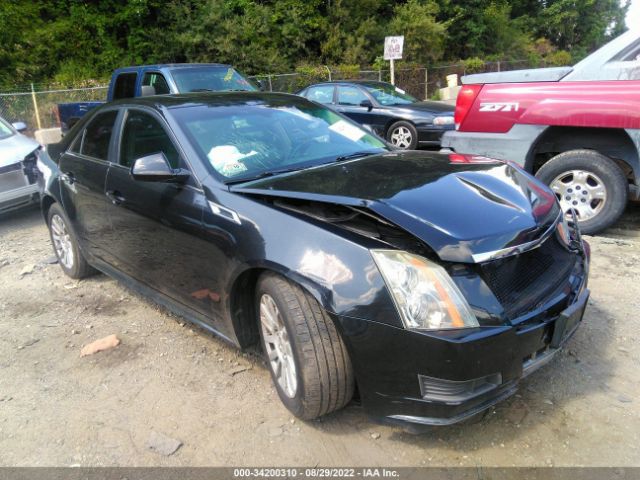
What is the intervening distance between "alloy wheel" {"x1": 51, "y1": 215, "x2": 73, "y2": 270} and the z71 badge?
4.14 metres

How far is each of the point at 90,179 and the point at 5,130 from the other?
4.51 m

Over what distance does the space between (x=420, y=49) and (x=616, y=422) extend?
2574 cm

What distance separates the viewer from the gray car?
665 cm

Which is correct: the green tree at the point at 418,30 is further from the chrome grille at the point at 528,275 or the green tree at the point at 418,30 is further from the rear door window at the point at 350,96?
the chrome grille at the point at 528,275

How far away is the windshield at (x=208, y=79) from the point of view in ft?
25.6

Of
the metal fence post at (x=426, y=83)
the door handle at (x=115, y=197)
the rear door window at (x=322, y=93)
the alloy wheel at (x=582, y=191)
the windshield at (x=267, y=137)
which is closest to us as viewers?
the windshield at (x=267, y=137)

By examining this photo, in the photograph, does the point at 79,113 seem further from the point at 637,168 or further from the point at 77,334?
the point at 637,168

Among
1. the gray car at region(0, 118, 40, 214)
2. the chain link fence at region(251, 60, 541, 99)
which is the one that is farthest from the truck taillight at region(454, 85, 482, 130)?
the chain link fence at region(251, 60, 541, 99)

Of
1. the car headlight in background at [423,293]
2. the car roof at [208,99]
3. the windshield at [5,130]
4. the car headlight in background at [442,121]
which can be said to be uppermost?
the car roof at [208,99]

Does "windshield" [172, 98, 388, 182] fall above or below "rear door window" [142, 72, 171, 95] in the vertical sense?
below

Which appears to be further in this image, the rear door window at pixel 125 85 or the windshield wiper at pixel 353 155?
the rear door window at pixel 125 85

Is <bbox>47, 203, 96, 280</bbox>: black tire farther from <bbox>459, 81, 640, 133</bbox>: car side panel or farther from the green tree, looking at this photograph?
the green tree

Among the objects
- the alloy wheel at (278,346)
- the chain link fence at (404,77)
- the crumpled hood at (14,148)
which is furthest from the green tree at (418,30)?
the alloy wheel at (278,346)

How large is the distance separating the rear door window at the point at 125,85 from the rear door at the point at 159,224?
5190mm
